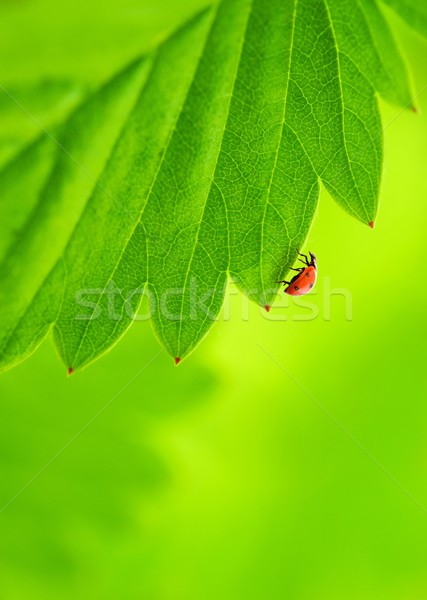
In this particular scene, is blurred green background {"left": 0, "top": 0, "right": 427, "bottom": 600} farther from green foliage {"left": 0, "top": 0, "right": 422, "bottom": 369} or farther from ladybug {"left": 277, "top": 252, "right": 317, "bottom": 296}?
green foliage {"left": 0, "top": 0, "right": 422, "bottom": 369}

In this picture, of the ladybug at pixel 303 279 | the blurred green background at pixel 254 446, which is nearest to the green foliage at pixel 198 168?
the ladybug at pixel 303 279

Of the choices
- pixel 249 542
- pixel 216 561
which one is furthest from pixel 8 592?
pixel 249 542

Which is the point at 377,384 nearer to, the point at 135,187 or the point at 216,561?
the point at 216,561

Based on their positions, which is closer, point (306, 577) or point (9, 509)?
point (9, 509)

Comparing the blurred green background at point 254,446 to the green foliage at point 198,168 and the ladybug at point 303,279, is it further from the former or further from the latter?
the green foliage at point 198,168

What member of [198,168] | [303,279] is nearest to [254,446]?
[303,279]

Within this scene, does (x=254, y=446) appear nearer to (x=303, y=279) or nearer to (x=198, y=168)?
(x=303, y=279)

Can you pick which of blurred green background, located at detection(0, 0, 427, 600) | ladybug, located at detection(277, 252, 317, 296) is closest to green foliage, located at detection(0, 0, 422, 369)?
ladybug, located at detection(277, 252, 317, 296)
